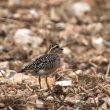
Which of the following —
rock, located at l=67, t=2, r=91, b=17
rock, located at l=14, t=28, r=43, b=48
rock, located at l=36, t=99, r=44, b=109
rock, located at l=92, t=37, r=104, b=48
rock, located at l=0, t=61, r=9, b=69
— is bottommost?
rock, located at l=36, t=99, r=44, b=109

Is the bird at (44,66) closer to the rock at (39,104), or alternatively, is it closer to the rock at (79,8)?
the rock at (39,104)

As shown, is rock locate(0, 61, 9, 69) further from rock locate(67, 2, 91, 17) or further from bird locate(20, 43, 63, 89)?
rock locate(67, 2, 91, 17)

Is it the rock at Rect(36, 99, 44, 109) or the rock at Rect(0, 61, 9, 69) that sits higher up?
the rock at Rect(0, 61, 9, 69)

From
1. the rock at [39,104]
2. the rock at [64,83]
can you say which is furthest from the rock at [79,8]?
the rock at [39,104]

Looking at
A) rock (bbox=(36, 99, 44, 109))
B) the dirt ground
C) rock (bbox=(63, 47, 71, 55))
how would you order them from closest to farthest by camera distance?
rock (bbox=(36, 99, 44, 109)), the dirt ground, rock (bbox=(63, 47, 71, 55))

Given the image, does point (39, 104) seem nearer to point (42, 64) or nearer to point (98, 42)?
point (42, 64)

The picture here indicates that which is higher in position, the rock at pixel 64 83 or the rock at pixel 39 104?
the rock at pixel 64 83

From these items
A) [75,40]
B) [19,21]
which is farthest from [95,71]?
[19,21]

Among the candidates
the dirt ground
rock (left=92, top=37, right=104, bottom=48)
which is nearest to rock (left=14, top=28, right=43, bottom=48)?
the dirt ground

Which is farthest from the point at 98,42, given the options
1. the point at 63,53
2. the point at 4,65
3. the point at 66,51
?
the point at 4,65
